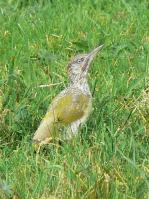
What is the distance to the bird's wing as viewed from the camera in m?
6.14

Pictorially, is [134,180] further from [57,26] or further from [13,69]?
[57,26]

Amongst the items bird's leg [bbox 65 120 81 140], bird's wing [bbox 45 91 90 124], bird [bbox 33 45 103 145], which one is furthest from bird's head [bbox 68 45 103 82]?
bird's leg [bbox 65 120 81 140]

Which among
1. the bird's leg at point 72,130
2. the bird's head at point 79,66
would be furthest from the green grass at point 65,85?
the bird's head at point 79,66

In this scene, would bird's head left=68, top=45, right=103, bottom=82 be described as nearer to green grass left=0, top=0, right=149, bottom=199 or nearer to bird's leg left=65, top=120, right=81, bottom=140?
green grass left=0, top=0, right=149, bottom=199

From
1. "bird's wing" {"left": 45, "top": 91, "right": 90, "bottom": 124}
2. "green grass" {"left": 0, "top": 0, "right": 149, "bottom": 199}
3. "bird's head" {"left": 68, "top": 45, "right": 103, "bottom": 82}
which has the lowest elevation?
"green grass" {"left": 0, "top": 0, "right": 149, "bottom": 199}

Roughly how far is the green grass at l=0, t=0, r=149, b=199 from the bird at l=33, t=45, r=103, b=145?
0.09m

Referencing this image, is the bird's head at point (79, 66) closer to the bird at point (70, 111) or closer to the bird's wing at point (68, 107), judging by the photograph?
the bird at point (70, 111)

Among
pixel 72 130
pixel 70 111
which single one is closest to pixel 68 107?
pixel 70 111

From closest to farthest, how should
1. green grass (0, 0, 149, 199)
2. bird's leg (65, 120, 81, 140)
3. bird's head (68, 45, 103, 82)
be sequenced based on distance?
green grass (0, 0, 149, 199) < bird's leg (65, 120, 81, 140) < bird's head (68, 45, 103, 82)

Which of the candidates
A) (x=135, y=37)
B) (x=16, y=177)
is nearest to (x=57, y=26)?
(x=135, y=37)

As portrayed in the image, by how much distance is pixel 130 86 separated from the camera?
7086mm

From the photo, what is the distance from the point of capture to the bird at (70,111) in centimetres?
605

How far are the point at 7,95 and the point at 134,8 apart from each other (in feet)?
8.53

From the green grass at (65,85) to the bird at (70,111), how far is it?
0.09 metres
